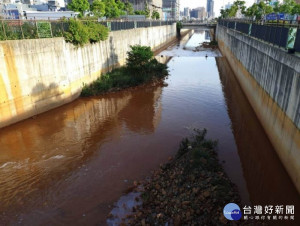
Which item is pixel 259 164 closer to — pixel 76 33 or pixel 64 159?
pixel 64 159

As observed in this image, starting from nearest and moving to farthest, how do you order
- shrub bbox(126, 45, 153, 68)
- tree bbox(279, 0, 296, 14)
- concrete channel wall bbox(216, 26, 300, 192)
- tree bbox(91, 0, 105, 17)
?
concrete channel wall bbox(216, 26, 300, 192), shrub bbox(126, 45, 153, 68), tree bbox(91, 0, 105, 17), tree bbox(279, 0, 296, 14)

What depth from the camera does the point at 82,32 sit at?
2139 centimetres

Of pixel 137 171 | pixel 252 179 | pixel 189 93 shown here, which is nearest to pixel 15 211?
pixel 137 171

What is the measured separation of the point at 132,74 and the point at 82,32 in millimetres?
7809

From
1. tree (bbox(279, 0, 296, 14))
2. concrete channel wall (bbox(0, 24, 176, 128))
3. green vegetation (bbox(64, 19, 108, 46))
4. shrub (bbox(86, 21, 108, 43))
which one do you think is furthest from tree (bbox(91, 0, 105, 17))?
tree (bbox(279, 0, 296, 14))

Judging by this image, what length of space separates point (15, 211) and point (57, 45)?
1359 centimetres

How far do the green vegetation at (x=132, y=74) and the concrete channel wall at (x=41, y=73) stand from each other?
1159 mm

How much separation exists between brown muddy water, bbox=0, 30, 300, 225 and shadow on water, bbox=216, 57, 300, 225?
4 cm

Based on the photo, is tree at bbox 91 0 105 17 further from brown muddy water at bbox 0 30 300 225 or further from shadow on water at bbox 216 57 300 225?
shadow on water at bbox 216 57 300 225

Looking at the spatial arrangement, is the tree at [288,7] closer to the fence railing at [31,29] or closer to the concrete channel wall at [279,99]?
the concrete channel wall at [279,99]

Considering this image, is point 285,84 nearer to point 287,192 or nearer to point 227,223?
point 287,192

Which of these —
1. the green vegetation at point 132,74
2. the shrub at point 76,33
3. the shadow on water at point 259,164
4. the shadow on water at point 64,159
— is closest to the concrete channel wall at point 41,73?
the shrub at point 76,33

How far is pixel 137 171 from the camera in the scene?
11.8 m

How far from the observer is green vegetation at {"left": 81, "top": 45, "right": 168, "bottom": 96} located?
78.8ft
